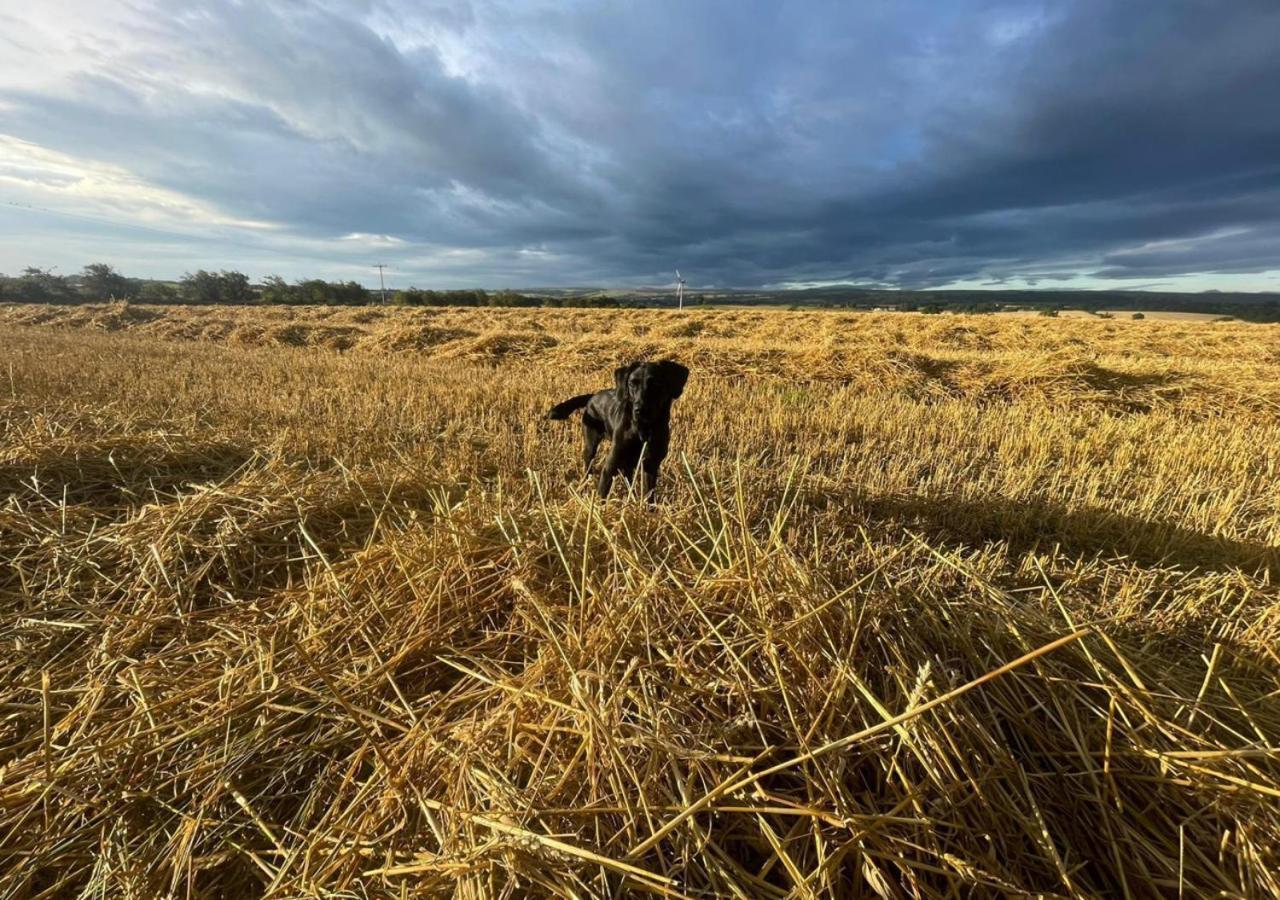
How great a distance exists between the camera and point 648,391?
3.58m

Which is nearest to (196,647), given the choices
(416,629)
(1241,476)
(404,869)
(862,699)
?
(416,629)

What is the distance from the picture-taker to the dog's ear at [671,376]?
3674mm

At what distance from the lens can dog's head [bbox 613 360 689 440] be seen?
3588mm

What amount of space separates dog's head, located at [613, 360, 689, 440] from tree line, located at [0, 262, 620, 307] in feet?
148

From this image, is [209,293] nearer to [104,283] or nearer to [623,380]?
[104,283]

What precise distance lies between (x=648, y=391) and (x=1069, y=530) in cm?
373

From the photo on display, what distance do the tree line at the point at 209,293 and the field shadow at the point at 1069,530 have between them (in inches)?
1763

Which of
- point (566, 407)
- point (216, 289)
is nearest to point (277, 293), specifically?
point (216, 289)

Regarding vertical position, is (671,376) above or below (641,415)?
above

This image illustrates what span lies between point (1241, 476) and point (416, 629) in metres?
7.99

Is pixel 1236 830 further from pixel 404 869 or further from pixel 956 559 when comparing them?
pixel 404 869

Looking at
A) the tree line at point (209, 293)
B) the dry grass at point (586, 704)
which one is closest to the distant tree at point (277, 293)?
the tree line at point (209, 293)

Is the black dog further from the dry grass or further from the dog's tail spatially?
the dry grass

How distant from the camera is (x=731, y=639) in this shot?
1.66 meters
